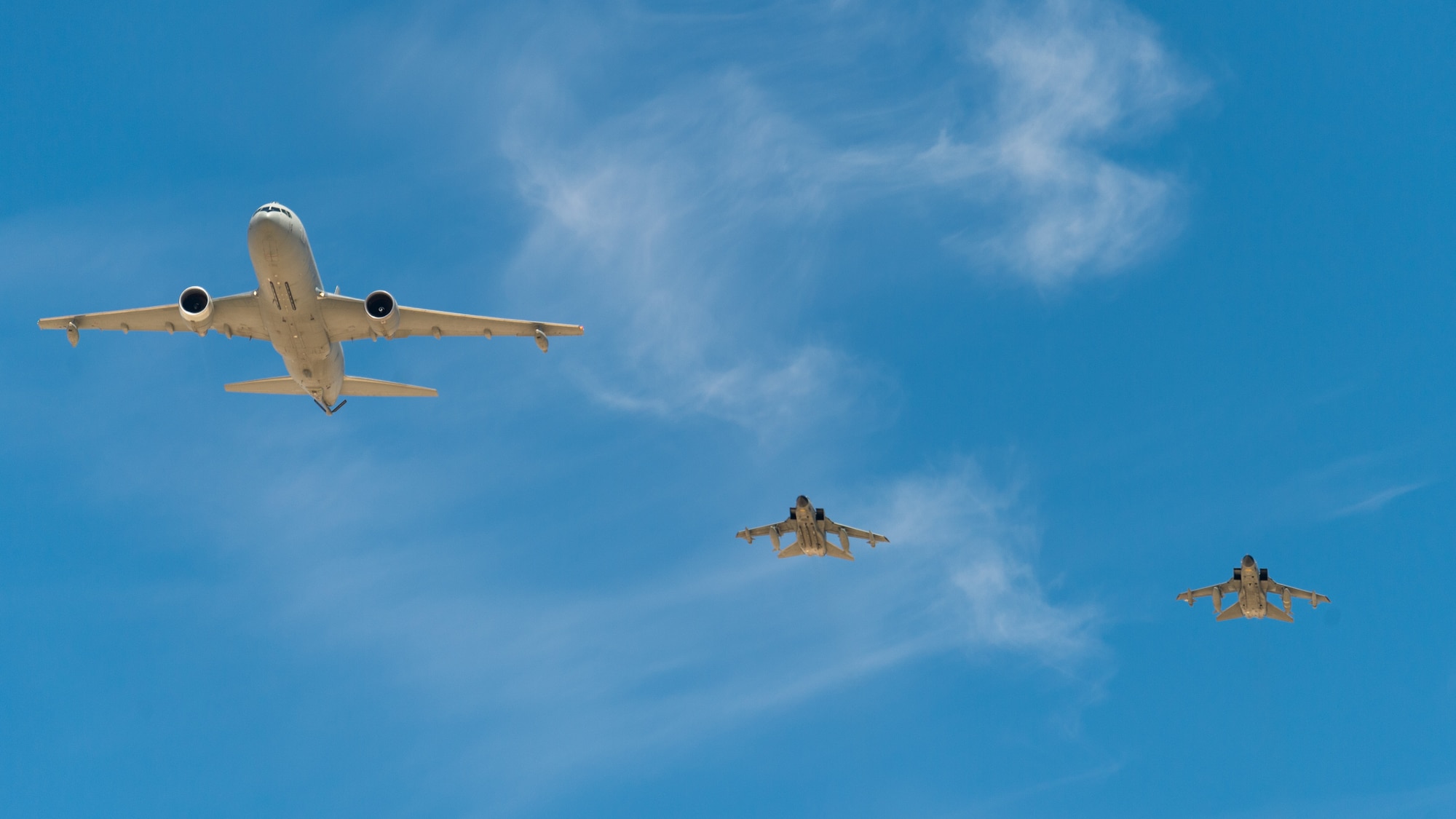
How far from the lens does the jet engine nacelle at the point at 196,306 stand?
201ft

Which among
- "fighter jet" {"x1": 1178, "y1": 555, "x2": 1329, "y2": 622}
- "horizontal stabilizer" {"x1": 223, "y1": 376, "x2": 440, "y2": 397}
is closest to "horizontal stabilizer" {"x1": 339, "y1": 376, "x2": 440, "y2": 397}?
"horizontal stabilizer" {"x1": 223, "y1": 376, "x2": 440, "y2": 397}

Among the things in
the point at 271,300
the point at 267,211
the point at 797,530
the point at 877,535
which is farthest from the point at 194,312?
the point at 877,535

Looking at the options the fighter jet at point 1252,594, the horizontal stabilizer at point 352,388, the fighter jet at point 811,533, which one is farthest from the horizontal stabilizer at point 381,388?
the fighter jet at point 1252,594

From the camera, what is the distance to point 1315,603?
292 feet

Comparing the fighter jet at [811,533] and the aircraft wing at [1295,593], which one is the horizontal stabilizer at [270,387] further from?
the aircraft wing at [1295,593]

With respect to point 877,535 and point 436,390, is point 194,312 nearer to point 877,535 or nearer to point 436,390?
point 436,390

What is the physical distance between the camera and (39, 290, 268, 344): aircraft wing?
62.5 m

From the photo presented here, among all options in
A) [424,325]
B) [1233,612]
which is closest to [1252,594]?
[1233,612]

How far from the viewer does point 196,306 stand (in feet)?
202

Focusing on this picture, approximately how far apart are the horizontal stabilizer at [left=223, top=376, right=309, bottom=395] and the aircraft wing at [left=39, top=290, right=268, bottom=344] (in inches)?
138

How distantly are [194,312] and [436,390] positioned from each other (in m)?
11.7

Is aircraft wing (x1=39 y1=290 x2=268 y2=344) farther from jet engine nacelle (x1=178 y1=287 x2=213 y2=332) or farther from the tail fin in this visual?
the tail fin

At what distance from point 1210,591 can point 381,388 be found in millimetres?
52619

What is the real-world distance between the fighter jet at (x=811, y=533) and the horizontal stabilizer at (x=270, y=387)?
28552 millimetres
